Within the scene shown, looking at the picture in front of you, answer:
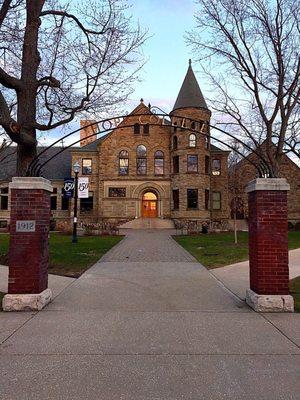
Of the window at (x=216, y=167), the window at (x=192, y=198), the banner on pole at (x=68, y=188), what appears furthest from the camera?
the window at (x=216, y=167)

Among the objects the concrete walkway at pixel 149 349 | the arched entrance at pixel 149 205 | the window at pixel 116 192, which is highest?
the window at pixel 116 192

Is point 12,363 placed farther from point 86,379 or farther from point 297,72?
point 297,72

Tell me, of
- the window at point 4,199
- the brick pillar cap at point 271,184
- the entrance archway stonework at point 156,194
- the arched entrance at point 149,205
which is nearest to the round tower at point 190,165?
the entrance archway stonework at point 156,194

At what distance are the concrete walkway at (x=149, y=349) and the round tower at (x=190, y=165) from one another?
31.8 meters

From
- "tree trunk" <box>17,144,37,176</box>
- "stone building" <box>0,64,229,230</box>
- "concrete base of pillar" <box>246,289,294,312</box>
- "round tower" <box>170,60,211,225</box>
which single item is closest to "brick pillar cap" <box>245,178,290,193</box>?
"concrete base of pillar" <box>246,289,294,312</box>

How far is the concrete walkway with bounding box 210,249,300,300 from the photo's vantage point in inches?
397

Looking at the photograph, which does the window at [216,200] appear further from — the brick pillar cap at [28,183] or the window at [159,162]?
the brick pillar cap at [28,183]

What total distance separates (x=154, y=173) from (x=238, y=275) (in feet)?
105

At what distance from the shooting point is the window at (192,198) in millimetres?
41156

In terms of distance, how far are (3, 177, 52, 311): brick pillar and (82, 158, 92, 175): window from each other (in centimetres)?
3654

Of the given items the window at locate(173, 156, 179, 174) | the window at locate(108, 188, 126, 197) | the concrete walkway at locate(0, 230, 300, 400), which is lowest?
the concrete walkway at locate(0, 230, 300, 400)

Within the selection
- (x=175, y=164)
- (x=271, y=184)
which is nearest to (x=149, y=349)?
(x=271, y=184)

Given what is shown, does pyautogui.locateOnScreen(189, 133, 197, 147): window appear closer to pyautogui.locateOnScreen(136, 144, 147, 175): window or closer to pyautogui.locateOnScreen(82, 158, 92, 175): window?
pyautogui.locateOnScreen(136, 144, 147, 175): window

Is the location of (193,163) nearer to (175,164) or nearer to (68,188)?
(175,164)
